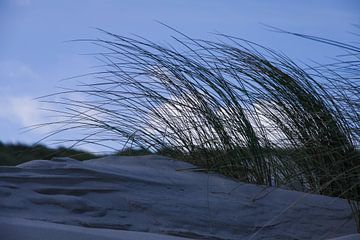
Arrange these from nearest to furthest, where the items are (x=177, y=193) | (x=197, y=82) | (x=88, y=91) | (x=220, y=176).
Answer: (x=177, y=193), (x=220, y=176), (x=197, y=82), (x=88, y=91)

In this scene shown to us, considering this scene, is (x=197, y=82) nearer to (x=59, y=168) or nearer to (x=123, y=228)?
(x=59, y=168)

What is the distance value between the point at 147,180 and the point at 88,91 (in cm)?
67

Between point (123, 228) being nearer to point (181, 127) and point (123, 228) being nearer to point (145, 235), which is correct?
point (145, 235)

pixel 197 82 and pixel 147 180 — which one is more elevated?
pixel 197 82

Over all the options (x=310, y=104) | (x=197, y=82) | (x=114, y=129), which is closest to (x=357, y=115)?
(x=310, y=104)

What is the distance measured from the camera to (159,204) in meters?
1.91

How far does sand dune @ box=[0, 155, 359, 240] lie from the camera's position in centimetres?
173

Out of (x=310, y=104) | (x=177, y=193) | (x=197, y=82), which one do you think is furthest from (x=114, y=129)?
Result: (x=310, y=104)

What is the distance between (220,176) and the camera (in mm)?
2211

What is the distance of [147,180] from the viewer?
206 centimetres

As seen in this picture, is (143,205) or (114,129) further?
(114,129)

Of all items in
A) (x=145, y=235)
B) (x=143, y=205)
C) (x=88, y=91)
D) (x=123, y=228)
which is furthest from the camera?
(x=88, y=91)

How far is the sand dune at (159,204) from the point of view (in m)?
1.73

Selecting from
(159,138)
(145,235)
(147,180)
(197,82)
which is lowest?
(145,235)
